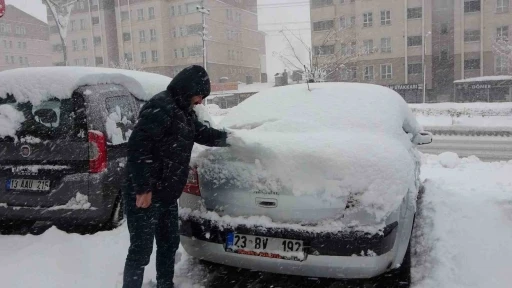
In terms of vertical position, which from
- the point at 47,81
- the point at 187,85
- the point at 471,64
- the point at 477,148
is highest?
the point at 471,64

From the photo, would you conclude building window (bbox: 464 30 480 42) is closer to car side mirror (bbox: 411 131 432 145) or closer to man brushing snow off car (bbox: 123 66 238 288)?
car side mirror (bbox: 411 131 432 145)

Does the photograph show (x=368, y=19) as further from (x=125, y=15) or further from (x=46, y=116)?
(x=46, y=116)

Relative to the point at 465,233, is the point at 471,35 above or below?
above

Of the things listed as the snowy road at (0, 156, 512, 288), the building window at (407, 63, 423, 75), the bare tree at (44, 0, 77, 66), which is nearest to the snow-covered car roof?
the snowy road at (0, 156, 512, 288)

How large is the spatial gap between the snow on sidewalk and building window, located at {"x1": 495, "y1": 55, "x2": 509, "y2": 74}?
39.7 m

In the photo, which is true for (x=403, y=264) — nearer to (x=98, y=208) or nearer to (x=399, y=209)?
(x=399, y=209)

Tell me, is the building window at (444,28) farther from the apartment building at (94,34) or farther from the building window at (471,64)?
the apartment building at (94,34)

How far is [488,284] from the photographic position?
3.25 m

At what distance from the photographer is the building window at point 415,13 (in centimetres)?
4372

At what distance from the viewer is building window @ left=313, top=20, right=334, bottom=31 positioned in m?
47.5

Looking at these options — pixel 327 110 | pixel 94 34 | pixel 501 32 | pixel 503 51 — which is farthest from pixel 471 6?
pixel 94 34

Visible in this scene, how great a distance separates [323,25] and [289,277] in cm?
4723

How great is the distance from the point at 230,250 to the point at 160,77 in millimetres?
3546

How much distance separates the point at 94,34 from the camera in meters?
64.5
